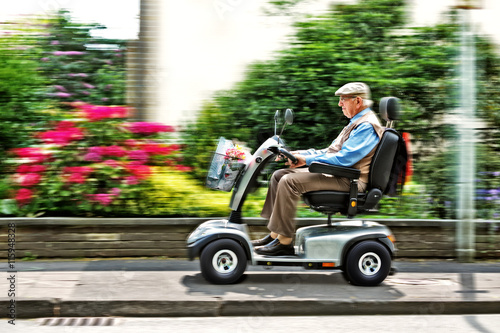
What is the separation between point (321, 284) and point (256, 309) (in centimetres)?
85

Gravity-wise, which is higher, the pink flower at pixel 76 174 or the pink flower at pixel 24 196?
the pink flower at pixel 76 174

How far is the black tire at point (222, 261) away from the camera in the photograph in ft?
16.1

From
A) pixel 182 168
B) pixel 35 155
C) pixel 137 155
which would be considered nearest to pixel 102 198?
pixel 137 155

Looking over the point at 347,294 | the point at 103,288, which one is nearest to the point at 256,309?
the point at 347,294

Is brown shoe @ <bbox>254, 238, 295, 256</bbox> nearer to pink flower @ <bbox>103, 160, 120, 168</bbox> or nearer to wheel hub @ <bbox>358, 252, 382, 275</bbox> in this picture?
wheel hub @ <bbox>358, 252, 382, 275</bbox>

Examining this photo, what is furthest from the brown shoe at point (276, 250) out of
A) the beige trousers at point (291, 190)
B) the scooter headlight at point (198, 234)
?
the scooter headlight at point (198, 234)

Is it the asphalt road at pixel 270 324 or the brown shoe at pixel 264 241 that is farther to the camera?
the brown shoe at pixel 264 241

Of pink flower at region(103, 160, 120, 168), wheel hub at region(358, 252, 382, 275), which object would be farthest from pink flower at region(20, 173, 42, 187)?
wheel hub at region(358, 252, 382, 275)

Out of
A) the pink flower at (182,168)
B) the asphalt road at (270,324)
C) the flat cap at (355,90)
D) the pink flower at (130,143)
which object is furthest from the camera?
the pink flower at (182,168)

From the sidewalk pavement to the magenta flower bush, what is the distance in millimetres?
987

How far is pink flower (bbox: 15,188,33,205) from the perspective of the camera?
6086 millimetres

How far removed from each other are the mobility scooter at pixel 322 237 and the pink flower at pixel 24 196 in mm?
2065

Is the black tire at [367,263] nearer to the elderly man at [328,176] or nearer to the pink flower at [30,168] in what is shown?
the elderly man at [328,176]

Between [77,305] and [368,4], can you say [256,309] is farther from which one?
[368,4]
